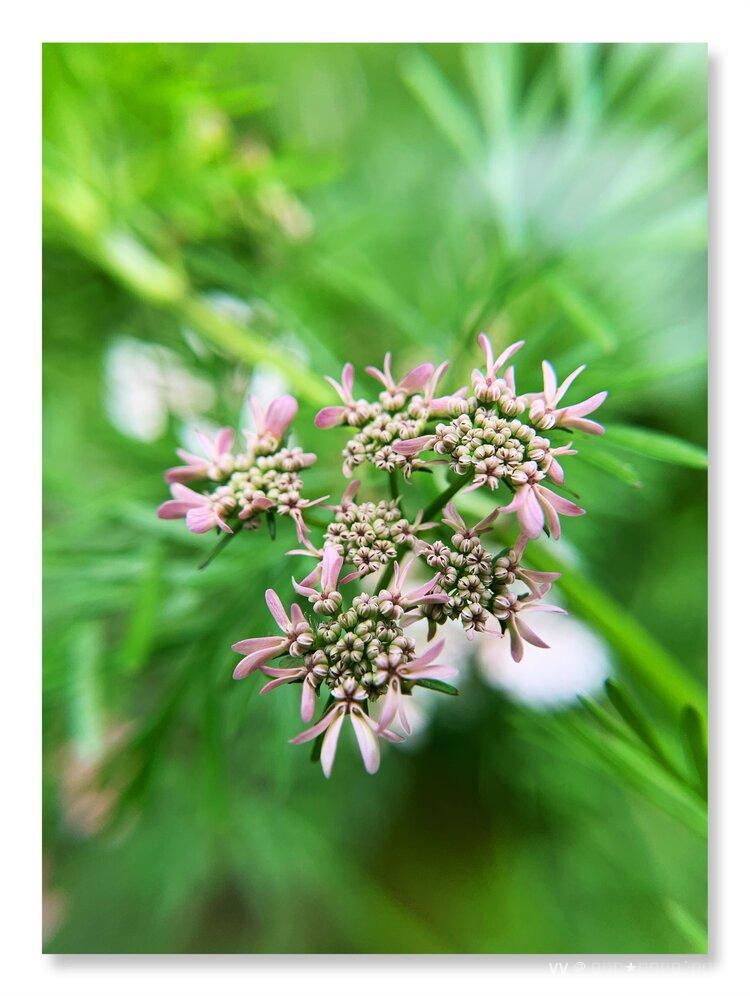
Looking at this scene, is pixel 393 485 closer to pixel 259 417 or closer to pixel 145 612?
pixel 259 417

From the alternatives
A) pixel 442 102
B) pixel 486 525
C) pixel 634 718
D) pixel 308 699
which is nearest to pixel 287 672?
pixel 308 699

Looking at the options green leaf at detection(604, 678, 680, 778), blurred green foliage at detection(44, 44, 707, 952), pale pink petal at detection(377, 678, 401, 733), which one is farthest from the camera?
blurred green foliage at detection(44, 44, 707, 952)

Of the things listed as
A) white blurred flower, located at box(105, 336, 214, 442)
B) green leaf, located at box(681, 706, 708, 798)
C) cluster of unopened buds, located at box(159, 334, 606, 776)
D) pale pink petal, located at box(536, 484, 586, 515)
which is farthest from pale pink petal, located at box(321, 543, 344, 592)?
white blurred flower, located at box(105, 336, 214, 442)

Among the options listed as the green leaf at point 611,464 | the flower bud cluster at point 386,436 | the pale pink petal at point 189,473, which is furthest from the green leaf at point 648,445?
the pale pink petal at point 189,473

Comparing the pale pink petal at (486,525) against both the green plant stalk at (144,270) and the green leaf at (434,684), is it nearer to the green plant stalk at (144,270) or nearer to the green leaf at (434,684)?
the green leaf at (434,684)

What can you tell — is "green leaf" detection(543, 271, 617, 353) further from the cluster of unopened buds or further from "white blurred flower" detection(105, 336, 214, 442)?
"white blurred flower" detection(105, 336, 214, 442)

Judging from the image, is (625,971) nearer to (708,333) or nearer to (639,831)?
(639,831)

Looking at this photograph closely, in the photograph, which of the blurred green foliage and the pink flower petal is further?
the blurred green foliage
